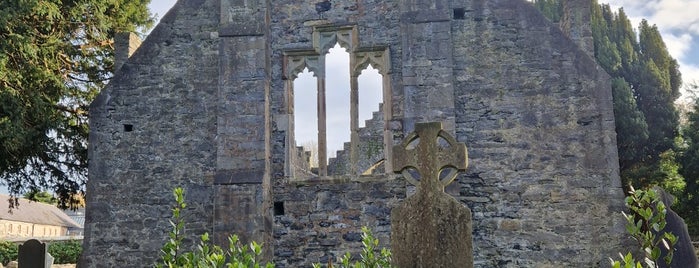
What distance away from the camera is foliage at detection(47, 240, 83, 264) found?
21.0 meters

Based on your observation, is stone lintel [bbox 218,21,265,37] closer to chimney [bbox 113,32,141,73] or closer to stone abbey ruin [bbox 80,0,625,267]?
stone abbey ruin [bbox 80,0,625,267]

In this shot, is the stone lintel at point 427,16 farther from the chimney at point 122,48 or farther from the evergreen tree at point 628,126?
the evergreen tree at point 628,126

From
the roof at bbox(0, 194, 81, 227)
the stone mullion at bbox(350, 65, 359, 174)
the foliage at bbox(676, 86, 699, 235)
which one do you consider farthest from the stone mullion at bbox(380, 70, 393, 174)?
the roof at bbox(0, 194, 81, 227)

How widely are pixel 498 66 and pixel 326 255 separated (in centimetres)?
391

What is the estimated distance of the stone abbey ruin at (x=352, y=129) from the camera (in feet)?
32.1

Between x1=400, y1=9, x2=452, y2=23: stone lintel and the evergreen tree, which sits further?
the evergreen tree

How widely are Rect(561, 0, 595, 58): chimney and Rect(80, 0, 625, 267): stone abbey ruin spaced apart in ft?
0.08

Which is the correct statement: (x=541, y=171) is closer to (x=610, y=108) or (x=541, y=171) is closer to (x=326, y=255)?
(x=610, y=108)

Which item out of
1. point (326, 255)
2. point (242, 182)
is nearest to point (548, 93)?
point (326, 255)

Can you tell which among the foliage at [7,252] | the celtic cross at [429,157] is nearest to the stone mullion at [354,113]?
the celtic cross at [429,157]

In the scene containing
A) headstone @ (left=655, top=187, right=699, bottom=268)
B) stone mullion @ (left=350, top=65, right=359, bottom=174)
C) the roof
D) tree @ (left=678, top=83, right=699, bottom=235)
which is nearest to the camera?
headstone @ (left=655, top=187, right=699, bottom=268)

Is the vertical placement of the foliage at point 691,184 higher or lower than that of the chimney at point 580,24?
lower

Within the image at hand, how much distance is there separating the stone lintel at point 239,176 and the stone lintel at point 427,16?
127 inches

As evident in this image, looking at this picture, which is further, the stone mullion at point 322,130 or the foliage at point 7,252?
A: the foliage at point 7,252
